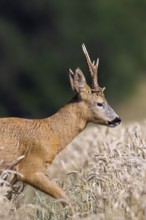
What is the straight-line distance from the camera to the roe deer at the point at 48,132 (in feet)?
41.8

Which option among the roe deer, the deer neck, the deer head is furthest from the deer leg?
the deer head

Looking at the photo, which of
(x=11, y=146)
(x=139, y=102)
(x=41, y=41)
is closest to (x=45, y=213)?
(x=11, y=146)

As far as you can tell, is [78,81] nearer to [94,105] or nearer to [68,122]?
[94,105]

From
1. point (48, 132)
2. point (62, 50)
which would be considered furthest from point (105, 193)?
point (62, 50)

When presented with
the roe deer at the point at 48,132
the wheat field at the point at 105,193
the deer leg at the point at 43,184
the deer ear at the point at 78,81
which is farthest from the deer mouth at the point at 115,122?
the deer leg at the point at 43,184

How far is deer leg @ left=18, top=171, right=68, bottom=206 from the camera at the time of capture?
1249 centimetres

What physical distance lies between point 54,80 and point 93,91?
26.9 m

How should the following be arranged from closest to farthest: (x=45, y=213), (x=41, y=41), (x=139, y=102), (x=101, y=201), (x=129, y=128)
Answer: (x=101, y=201) < (x=45, y=213) < (x=129, y=128) < (x=139, y=102) < (x=41, y=41)

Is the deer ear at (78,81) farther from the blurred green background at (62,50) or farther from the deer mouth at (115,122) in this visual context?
the blurred green background at (62,50)

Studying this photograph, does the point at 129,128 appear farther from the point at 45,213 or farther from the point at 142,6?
the point at 142,6

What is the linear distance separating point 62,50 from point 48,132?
2863 cm

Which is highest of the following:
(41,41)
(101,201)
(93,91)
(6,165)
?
(41,41)

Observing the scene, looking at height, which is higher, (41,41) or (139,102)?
(41,41)

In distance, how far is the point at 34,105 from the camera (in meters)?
39.5
